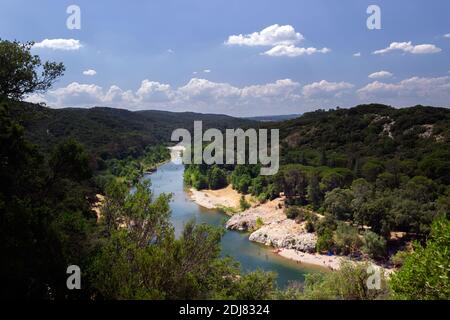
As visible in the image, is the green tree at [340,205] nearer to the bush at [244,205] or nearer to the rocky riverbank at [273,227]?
the rocky riverbank at [273,227]

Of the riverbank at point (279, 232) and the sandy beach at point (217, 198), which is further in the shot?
the sandy beach at point (217, 198)

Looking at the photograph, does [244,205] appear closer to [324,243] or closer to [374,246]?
[324,243]

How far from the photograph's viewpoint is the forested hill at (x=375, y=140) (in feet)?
226

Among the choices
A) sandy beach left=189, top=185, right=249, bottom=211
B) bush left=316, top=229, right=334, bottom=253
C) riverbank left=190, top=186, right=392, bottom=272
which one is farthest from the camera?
sandy beach left=189, top=185, right=249, bottom=211

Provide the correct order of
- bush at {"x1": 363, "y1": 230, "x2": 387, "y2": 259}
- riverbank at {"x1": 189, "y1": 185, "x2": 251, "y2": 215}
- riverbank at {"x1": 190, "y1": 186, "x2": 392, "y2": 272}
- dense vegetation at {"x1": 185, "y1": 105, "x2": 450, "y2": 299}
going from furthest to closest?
1. riverbank at {"x1": 189, "y1": 185, "x2": 251, "y2": 215}
2. riverbank at {"x1": 190, "y1": 186, "x2": 392, "y2": 272}
3. dense vegetation at {"x1": 185, "y1": 105, "x2": 450, "y2": 299}
4. bush at {"x1": 363, "y1": 230, "x2": 387, "y2": 259}

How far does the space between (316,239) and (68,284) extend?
3890 centimetres

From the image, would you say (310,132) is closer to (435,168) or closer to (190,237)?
(435,168)

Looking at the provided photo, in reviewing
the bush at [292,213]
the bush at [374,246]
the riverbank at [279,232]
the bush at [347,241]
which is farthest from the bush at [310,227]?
the bush at [374,246]

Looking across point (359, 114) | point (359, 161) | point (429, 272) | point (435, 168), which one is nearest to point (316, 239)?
point (435, 168)

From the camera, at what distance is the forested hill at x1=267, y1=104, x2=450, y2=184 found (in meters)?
68.8

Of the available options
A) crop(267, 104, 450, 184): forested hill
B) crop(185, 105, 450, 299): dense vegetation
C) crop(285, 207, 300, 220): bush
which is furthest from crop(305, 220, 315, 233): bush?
crop(267, 104, 450, 184): forested hill

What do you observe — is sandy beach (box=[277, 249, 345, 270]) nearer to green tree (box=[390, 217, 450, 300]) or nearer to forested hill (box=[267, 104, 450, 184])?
forested hill (box=[267, 104, 450, 184])

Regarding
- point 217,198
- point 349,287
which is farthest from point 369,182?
point 349,287

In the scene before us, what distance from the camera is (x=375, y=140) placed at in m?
97.4
